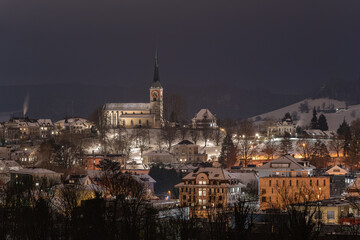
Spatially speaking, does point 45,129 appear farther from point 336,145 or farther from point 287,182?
point 287,182

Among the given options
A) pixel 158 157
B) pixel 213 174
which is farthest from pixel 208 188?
pixel 158 157

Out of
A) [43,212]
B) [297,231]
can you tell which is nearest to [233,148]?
[43,212]

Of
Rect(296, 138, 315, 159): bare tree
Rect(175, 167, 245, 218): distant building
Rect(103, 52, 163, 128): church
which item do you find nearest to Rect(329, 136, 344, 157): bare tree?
Rect(296, 138, 315, 159): bare tree

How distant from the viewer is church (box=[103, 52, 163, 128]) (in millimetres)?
135250

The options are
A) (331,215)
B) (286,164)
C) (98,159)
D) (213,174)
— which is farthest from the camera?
(98,159)

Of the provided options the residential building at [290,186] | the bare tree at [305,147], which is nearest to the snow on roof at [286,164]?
the residential building at [290,186]

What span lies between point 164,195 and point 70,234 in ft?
133

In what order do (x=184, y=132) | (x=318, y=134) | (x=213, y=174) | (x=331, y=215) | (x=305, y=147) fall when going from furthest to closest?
(x=318, y=134)
(x=184, y=132)
(x=305, y=147)
(x=213, y=174)
(x=331, y=215)

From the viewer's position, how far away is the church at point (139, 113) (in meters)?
135

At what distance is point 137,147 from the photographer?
387ft

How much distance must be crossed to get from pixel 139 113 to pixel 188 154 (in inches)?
1145

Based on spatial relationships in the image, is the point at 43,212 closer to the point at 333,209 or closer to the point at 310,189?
the point at 333,209

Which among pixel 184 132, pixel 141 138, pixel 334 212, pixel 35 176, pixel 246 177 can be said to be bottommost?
pixel 334 212

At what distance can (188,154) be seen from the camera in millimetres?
111938
